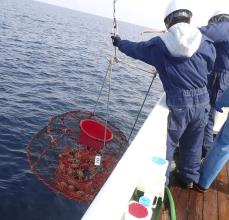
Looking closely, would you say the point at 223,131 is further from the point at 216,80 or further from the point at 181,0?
the point at 181,0

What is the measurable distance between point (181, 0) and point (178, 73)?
0.87 m

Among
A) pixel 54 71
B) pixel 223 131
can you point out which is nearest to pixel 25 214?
pixel 223 131

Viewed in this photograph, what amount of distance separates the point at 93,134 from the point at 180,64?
3.46m

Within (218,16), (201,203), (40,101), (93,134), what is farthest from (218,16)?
(40,101)

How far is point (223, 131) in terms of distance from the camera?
4.23m

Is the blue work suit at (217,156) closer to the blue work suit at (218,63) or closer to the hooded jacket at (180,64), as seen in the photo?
the hooded jacket at (180,64)

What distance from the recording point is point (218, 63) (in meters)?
5.02

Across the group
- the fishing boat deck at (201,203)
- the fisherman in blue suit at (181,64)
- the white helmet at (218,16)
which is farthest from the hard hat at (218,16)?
the fishing boat deck at (201,203)

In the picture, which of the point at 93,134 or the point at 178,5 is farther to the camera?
the point at 93,134

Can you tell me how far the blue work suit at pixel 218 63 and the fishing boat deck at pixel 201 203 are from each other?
3.27 feet

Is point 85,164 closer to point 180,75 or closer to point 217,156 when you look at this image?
point 217,156

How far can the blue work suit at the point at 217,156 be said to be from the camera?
4.21 m

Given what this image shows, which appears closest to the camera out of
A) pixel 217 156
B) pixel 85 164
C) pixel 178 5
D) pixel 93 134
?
pixel 178 5

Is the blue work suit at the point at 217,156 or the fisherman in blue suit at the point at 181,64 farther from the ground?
the fisherman in blue suit at the point at 181,64
